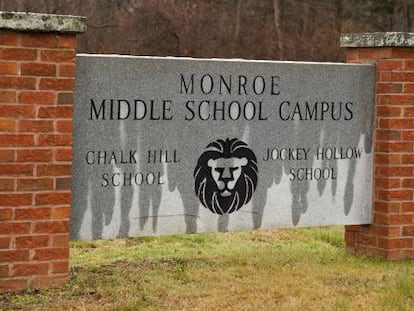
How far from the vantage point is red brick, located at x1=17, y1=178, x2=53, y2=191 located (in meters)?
5.80

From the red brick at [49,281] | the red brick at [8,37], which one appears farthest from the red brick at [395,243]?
the red brick at [8,37]

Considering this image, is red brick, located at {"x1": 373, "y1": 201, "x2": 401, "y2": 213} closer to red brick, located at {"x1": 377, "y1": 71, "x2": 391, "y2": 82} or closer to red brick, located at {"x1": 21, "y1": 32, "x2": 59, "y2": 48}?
red brick, located at {"x1": 377, "y1": 71, "x2": 391, "y2": 82}

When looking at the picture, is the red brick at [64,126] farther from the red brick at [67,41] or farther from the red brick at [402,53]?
the red brick at [402,53]

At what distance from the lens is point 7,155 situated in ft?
18.9

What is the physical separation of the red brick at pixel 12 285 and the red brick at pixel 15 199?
1.59ft

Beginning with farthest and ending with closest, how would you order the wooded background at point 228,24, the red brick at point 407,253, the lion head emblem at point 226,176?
the wooded background at point 228,24
the red brick at point 407,253
the lion head emblem at point 226,176

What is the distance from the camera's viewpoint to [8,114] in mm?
5738

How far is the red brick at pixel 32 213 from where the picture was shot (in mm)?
5809

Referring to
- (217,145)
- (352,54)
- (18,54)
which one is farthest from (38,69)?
(352,54)

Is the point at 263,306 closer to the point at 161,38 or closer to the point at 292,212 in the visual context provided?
→ the point at 292,212

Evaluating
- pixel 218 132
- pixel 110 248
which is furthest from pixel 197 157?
pixel 110 248

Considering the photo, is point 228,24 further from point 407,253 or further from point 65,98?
point 65,98

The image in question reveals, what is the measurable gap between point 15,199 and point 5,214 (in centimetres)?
11

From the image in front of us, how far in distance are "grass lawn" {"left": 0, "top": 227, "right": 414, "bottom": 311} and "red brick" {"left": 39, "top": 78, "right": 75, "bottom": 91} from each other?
129 centimetres
